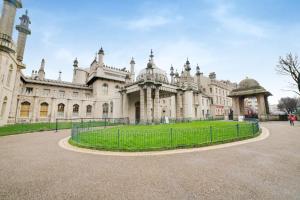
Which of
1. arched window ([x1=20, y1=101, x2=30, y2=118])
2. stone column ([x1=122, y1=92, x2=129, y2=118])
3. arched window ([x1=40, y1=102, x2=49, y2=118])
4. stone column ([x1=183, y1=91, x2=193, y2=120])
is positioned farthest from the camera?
arched window ([x1=40, y1=102, x2=49, y2=118])

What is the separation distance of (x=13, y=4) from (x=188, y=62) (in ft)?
101

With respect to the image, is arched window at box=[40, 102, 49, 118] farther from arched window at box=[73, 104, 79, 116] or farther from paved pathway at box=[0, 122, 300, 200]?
paved pathway at box=[0, 122, 300, 200]

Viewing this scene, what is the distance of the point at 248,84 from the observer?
103ft

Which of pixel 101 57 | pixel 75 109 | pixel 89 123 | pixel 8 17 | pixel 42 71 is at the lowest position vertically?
pixel 89 123

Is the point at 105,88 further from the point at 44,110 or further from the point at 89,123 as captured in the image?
the point at 89,123

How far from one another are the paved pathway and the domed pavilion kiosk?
26.6 metres

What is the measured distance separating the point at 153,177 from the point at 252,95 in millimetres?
32487

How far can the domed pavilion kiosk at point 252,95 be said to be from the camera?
28.6 meters

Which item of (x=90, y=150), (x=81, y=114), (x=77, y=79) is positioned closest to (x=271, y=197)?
(x=90, y=150)

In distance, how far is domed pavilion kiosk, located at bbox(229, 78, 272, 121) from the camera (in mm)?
28562

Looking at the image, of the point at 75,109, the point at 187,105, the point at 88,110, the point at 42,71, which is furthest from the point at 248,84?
the point at 42,71

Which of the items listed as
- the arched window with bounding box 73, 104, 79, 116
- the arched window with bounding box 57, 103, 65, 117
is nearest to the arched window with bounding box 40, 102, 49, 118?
the arched window with bounding box 57, 103, 65, 117

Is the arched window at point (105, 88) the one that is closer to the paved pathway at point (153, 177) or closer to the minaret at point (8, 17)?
the minaret at point (8, 17)

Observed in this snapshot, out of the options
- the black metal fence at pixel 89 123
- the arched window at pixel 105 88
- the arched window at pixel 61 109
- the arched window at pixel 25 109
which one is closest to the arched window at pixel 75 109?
the black metal fence at pixel 89 123
